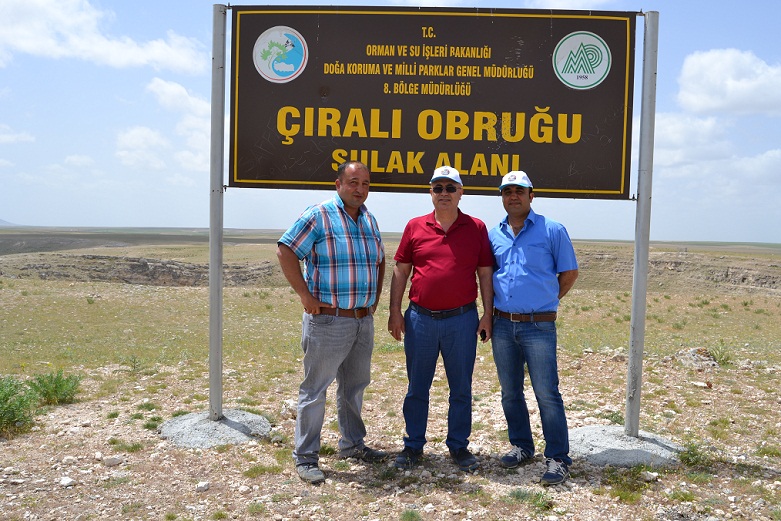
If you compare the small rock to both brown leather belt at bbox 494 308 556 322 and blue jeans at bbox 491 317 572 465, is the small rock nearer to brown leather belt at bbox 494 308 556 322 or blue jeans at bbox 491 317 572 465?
blue jeans at bbox 491 317 572 465

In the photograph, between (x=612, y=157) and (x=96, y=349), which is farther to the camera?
(x=96, y=349)

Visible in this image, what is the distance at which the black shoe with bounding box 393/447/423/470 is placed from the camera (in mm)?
4922

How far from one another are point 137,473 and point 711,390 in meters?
6.86

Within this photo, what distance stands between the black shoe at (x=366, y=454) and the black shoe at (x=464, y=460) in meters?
0.62

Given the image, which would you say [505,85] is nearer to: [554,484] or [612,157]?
[612,157]

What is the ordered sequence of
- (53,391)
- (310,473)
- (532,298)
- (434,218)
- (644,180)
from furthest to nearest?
(53,391), (644,180), (434,218), (310,473), (532,298)

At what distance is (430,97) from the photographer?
562cm

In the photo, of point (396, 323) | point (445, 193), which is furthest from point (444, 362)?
point (445, 193)

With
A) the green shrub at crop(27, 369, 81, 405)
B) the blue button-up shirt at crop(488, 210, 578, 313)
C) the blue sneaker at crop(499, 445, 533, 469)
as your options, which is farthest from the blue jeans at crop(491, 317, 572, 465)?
the green shrub at crop(27, 369, 81, 405)

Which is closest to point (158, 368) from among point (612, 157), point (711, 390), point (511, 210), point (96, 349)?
point (96, 349)

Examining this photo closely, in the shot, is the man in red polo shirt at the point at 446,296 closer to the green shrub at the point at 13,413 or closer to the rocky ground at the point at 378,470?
the rocky ground at the point at 378,470

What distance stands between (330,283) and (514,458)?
2132 mm

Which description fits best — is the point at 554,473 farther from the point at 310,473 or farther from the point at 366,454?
the point at 310,473

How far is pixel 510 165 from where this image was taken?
18.4 feet
